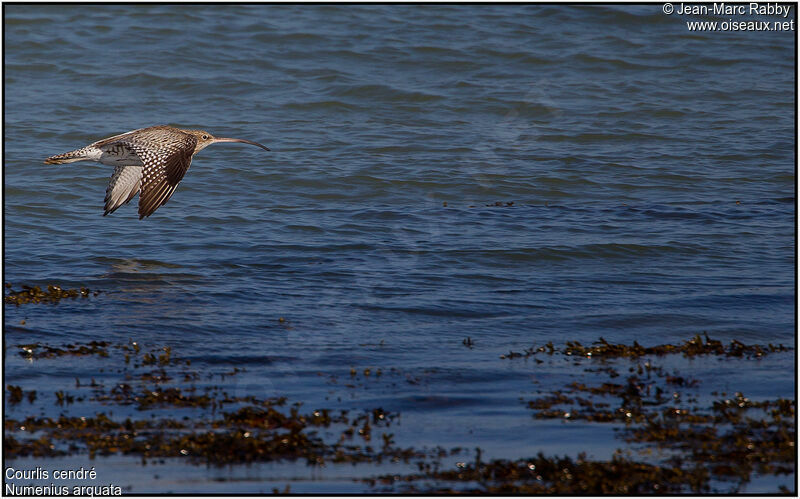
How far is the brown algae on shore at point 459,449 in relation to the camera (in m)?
4.88

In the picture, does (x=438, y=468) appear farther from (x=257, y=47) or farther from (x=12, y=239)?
(x=257, y=47)

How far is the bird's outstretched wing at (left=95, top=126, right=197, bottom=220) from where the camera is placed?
8.97 metres

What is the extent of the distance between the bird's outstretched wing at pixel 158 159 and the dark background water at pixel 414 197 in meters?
0.77

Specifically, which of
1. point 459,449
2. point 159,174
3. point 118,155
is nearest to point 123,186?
point 118,155

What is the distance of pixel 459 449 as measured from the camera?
527 cm

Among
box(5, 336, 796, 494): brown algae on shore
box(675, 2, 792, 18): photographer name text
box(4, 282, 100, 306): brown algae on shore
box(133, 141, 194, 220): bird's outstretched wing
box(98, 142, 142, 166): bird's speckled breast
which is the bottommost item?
box(5, 336, 796, 494): brown algae on shore

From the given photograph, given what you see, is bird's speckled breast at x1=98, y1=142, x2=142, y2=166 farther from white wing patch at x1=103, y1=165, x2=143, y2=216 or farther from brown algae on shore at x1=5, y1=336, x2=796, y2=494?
brown algae on shore at x1=5, y1=336, x2=796, y2=494

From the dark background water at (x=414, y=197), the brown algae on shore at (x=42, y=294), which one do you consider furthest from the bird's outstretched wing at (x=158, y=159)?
the brown algae on shore at (x=42, y=294)

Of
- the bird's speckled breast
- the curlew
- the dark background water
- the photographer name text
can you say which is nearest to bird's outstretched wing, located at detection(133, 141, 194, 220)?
the curlew

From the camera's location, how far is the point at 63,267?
9250mm

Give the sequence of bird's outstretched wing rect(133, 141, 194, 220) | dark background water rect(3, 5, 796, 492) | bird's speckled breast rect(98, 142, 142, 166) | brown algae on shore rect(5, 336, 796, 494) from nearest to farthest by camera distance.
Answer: brown algae on shore rect(5, 336, 796, 494), dark background water rect(3, 5, 796, 492), bird's outstretched wing rect(133, 141, 194, 220), bird's speckled breast rect(98, 142, 142, 166)

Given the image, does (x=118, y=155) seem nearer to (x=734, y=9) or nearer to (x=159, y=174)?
(x=159, y=174)

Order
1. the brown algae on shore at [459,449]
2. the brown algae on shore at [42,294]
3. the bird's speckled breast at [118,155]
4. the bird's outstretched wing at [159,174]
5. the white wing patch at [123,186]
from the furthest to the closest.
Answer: the white wing patch at [123,186], the bird's speckled breast at [118,155], the bird's outstretched wing at [159,174], the brown algae on shore at [42,294], the brown algae on shore at [459,449]

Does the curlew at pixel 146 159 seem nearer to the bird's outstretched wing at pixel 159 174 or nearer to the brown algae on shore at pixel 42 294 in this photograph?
the bird's outstretched wing at pixel 159 174
